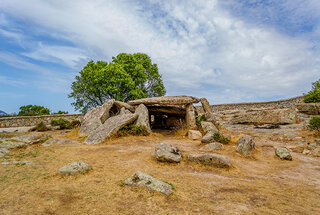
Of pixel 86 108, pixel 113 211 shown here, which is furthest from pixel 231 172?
pixel 86 108

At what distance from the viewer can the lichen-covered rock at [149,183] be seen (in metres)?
3.30

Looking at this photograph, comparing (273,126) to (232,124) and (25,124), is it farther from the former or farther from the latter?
(25,124)

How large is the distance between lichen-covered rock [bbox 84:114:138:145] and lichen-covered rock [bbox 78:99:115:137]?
70 centimetres

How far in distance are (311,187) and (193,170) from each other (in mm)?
2469

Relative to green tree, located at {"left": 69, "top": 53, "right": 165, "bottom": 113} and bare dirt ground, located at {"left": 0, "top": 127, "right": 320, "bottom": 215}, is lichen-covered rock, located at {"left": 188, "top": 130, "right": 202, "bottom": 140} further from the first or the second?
green tree, located at {"left": 69, "top": 53, "right": 165, "bottom": 113}

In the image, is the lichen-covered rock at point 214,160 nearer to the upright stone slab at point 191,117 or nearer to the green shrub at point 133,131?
the green shrub at point 133,131

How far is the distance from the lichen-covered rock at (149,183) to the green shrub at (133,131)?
567 cm

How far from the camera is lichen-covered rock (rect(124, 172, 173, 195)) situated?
3.30 metres

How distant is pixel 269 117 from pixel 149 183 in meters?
11.0

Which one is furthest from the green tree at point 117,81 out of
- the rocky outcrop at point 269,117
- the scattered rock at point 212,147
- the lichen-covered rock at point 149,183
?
the lichen-covered rock at point 149,183

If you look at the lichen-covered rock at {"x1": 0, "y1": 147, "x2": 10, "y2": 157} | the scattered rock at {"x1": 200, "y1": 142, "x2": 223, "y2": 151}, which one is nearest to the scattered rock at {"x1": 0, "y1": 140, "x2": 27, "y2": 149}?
the lichen-covered rock at {"x1": 0, "y1": 147, "x2": 10, "y2": 157}

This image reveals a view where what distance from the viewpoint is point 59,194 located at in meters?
3.17

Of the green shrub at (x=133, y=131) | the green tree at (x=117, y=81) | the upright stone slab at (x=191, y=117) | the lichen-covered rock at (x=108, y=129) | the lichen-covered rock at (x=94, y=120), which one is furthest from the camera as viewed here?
the green tree at (x=117, y=81)

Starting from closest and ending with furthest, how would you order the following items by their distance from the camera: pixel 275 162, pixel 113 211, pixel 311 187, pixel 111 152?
pixel 113 211 → pixel 311 187 → pixel 275 162 → pixel 111 152
